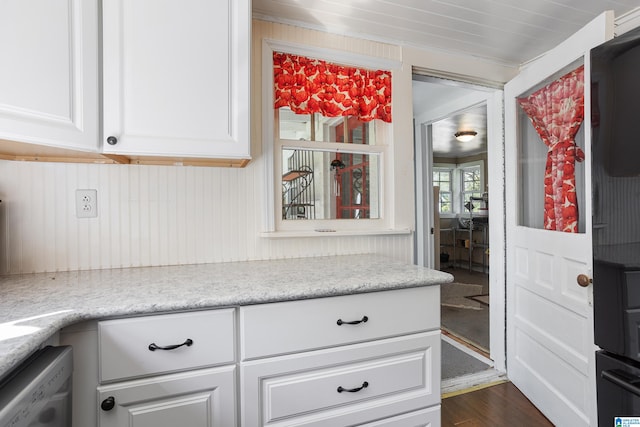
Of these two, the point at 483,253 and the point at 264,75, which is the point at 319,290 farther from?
the point at 483,253

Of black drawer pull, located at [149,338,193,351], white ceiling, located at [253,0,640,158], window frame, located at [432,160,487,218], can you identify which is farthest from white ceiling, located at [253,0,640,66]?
window frame, located at [432,160,487,218]

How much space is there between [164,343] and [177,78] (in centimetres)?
98

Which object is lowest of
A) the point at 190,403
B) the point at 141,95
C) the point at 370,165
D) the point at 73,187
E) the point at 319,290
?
the point at 190,403

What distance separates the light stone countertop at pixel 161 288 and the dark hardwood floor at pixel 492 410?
103 cm

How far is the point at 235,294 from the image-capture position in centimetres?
111

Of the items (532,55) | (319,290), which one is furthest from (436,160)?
(319,290)

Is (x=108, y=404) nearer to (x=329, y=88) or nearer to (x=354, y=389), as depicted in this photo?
(x=354, y=389)

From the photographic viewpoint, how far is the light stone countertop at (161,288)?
0.86 m

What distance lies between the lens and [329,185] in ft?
6.48

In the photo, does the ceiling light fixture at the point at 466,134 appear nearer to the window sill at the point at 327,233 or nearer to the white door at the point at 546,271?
the white door at the point at 546,271

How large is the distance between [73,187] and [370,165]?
5.17ft

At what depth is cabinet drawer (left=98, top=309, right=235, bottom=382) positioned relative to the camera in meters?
1.00


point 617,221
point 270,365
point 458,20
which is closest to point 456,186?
point 458,20

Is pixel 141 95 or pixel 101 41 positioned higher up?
pixel 101 41
